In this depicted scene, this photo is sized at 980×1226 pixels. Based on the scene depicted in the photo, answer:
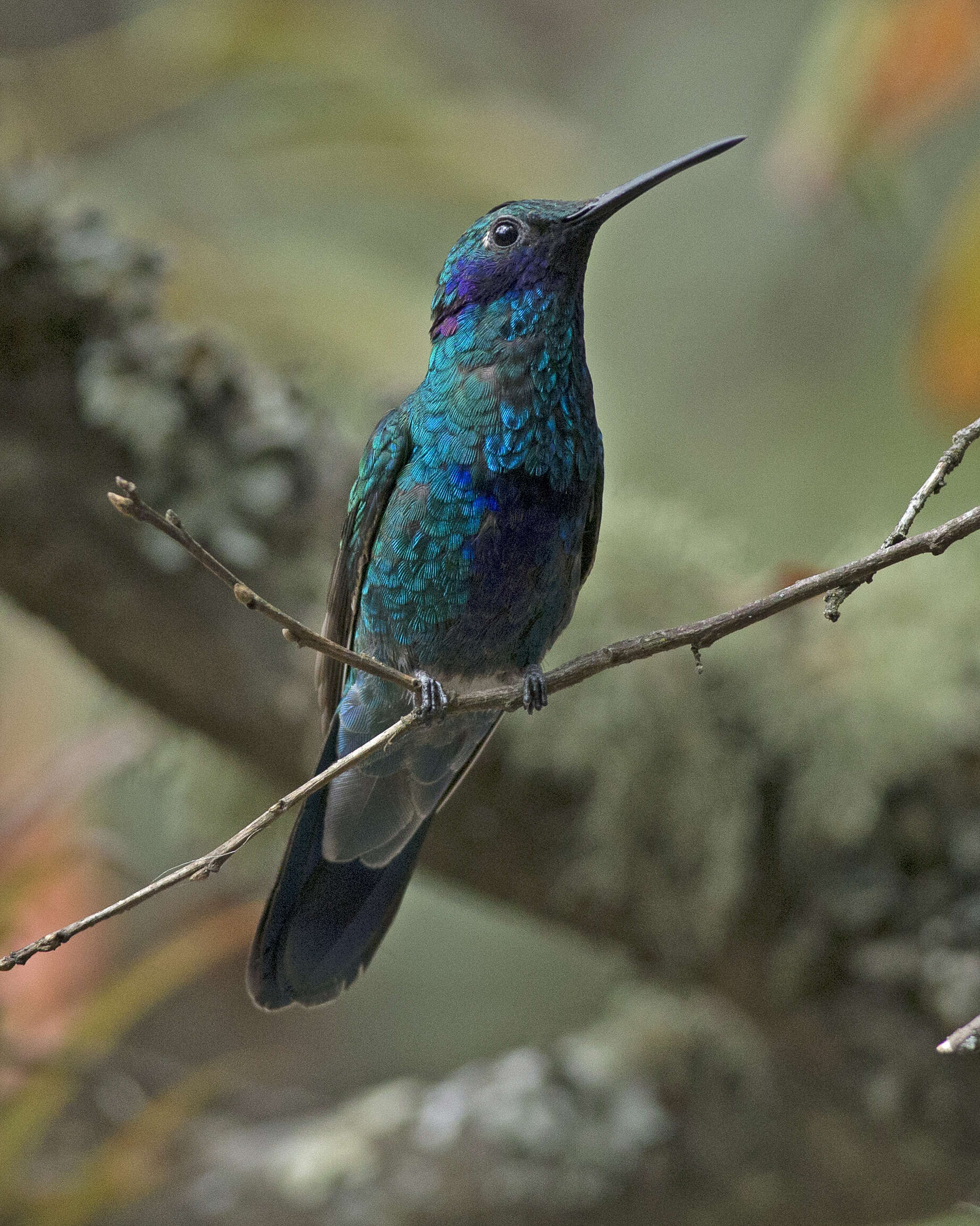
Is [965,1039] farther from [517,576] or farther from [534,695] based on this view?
[517,576]

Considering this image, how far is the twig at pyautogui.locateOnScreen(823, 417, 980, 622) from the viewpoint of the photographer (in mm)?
1102

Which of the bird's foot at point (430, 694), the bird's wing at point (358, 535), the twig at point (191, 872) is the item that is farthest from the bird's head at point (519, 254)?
the twig at point (191, 872)

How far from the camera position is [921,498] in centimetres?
113

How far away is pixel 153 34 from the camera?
326 cm

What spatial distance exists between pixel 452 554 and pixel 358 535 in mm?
238

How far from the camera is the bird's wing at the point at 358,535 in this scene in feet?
5.73

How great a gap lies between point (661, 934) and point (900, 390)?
2.05 m

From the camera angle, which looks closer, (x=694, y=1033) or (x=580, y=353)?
(x=580, y=353)

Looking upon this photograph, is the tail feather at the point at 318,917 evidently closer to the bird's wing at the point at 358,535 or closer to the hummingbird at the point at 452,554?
the hummingbird at the point at 452,554

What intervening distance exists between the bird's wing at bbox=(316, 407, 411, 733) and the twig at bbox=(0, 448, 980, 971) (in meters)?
0.60

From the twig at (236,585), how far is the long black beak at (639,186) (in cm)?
60

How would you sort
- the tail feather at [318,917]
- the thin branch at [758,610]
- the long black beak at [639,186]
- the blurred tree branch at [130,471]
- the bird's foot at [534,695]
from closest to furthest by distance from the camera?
the thin branch at [758,610] < the long black beak at [639,186] < the bird's foot at [534,695] < the tail feather at [318,917] < the blurred tree branch at [130,471]

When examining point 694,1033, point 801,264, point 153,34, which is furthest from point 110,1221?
point 801,264

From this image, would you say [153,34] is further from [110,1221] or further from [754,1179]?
[754,1179]
